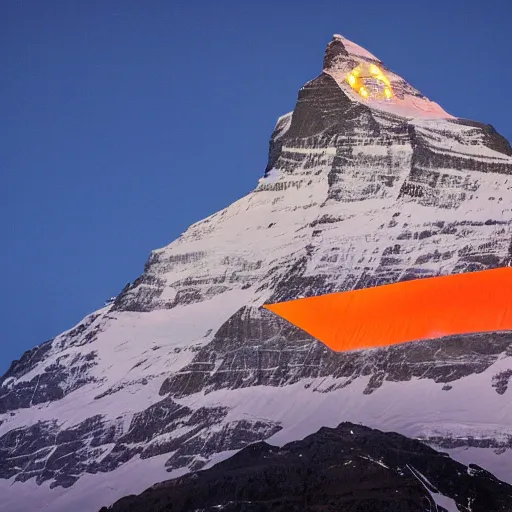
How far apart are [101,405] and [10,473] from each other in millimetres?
10742

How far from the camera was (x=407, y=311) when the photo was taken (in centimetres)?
14150

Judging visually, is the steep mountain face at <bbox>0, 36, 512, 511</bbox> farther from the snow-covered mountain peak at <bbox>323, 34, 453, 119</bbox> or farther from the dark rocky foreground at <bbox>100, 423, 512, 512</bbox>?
the dark rocky foreground at <bbox>100, 423, 512, 512</bbox>

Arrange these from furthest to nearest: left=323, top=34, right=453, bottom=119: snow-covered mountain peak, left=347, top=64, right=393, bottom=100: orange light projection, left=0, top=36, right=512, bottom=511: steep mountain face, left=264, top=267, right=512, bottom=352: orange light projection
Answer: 1. left=347, top=64, right=393, bottom=100: orange light projection
2. left=323, top=34, right=453, bottom=119: snow-covered mountain peak
3. left=264, top=267, right=512, bottom=352: orange light projection
4. left=0, top=36, right=512, bottom=511: steep mountain face

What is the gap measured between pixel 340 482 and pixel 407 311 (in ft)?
107

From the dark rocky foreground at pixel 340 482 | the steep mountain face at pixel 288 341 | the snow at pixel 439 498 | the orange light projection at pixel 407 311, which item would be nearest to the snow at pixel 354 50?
the steep mountain face at pixel 288 341

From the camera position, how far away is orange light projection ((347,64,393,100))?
7032 inches

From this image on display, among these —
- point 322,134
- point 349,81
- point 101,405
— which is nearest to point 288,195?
point 322,134

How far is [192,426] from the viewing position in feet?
450

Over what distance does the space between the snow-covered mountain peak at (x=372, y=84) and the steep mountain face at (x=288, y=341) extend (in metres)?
1.21

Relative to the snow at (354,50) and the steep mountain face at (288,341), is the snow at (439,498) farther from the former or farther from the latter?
the snow at (354,50)

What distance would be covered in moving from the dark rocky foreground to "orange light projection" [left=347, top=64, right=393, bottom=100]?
6415cm

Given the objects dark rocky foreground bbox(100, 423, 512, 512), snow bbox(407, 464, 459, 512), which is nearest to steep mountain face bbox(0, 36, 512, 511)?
dark rocky foreground bbox(100, 423, 512, 512)

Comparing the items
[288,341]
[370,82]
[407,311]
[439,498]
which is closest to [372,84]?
[370,82]

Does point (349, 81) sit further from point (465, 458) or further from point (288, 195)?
point (465, 458)
